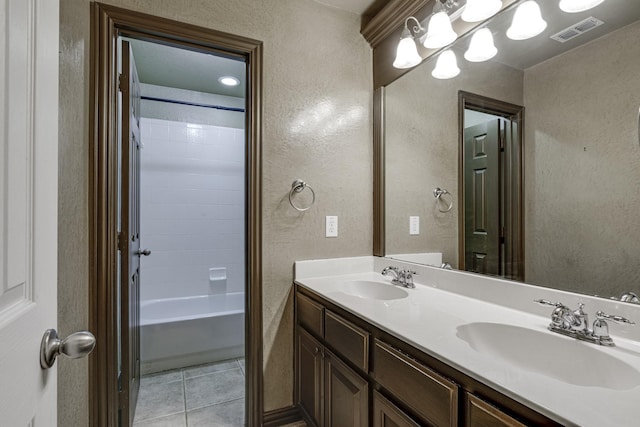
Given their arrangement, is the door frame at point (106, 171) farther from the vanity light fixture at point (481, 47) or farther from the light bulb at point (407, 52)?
the vanity light fixture at point (481, 47)

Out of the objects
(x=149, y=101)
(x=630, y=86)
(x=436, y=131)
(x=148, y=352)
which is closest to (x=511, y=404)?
(x=630, y=86)

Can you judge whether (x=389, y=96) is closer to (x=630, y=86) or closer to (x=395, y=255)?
(x=395, y=255)

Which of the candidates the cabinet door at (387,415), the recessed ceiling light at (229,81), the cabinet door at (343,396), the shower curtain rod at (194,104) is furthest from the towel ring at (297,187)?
the shower curtain rod at (194,104)

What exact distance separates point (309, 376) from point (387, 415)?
654 mm

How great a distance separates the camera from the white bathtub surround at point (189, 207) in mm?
2992

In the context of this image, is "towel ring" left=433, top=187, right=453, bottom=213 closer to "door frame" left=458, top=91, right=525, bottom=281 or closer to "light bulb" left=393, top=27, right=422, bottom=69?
"door frame" left=458, top=91, right=525, bottom=281

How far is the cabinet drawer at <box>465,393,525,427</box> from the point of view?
2.14 ft

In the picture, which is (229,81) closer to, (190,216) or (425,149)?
(190,216)

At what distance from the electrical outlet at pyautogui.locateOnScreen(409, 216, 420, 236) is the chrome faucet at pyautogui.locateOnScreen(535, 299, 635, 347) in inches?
31.5

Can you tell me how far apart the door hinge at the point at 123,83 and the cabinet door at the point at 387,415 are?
5.74ft

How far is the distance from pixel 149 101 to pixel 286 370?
2.67m

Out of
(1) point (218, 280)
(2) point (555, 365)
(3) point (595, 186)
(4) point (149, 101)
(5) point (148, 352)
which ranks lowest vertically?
(5) point (148, 352)

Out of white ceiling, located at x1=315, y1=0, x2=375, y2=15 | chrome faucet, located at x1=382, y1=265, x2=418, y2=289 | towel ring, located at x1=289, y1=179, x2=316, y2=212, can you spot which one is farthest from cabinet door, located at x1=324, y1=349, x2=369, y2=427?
white ceiling, located at x1=315, y1=0, x2=375, y2=15

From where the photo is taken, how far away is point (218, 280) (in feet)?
10.5
